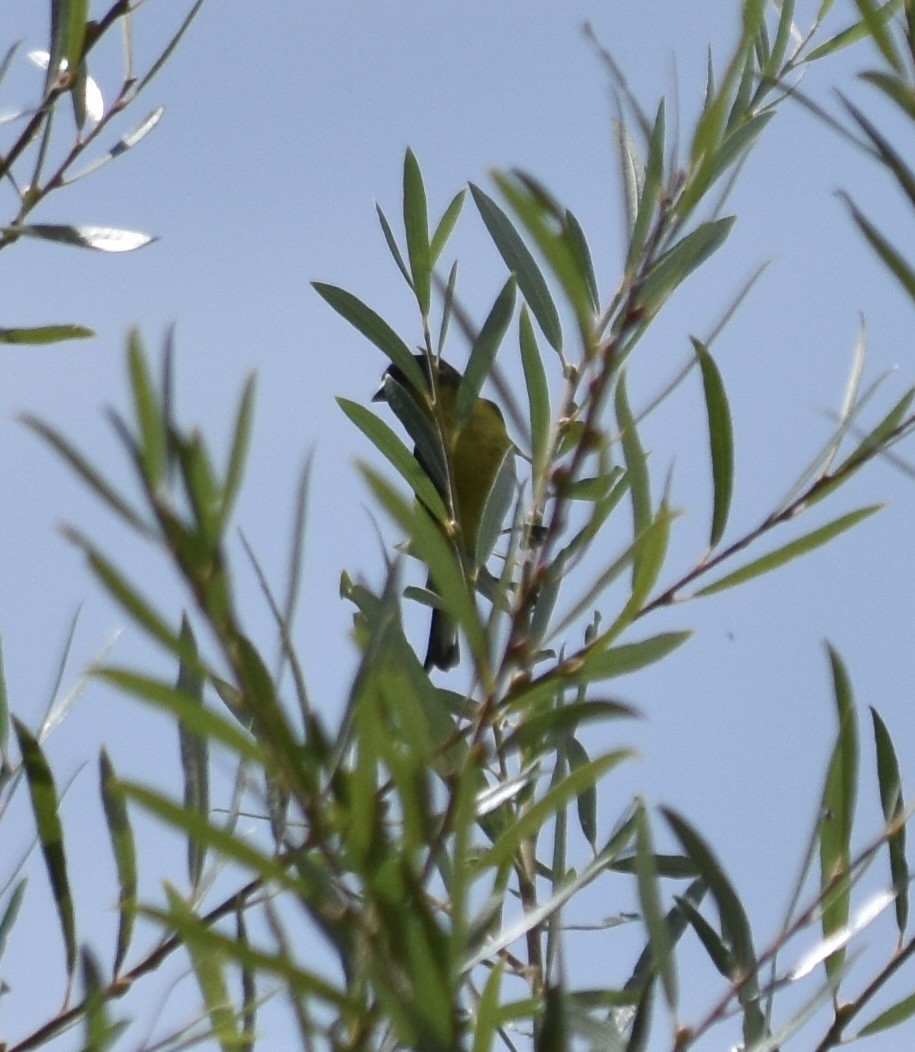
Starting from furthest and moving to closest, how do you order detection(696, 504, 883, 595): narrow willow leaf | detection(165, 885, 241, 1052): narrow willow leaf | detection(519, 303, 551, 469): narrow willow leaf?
detection(519, 303, 551, 469): narrow willow leaf → detection(696, 504, 883, 595): narrow willow leaf → detection(165, 885, 241, 1052): narrow willow leaf

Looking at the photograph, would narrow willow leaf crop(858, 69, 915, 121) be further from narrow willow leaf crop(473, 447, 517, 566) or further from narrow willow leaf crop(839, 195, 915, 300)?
narrow willow leaf crop(473, 447, 517, 566)

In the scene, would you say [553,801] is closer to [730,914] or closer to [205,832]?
[205,832]

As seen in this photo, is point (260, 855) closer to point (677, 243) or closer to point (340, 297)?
point (677, 243)

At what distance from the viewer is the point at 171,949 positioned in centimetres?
78

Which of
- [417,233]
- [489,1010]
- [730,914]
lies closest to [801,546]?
[730,914]

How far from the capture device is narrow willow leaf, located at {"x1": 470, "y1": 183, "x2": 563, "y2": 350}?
109cm

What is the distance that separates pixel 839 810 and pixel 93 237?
2.12ft

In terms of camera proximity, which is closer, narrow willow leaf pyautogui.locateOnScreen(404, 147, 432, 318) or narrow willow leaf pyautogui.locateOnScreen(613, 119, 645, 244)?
narrow willow leaf pyautogui.locateOnScreen(613, 119, 645, 244)

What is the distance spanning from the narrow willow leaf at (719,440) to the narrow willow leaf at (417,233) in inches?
14.3

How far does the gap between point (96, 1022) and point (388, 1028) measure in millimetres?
123

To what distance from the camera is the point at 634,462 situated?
84 cm

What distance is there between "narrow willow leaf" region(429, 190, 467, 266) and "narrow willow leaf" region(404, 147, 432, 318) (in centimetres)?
1

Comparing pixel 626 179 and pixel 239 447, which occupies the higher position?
pixel 626 179

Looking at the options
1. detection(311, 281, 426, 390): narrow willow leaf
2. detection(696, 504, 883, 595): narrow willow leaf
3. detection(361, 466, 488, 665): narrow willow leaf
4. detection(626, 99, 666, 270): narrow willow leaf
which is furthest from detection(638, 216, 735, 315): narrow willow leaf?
detection(311, 281, 426, 390): narrow willow leaf
